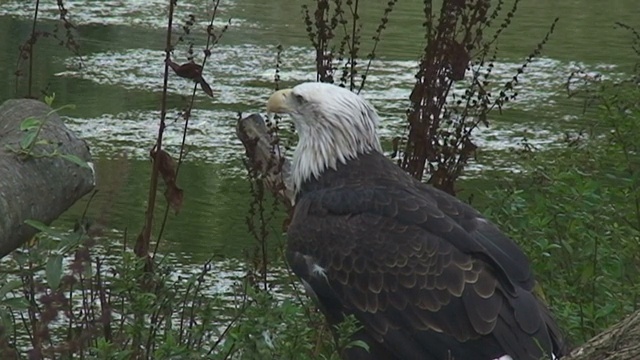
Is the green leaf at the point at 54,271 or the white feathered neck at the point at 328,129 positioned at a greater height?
the green leaf at the point at 54,271

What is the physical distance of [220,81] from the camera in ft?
45.3

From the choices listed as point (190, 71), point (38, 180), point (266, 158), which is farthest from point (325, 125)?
point (38, 180)

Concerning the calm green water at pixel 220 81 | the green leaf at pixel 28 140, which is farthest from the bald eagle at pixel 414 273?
the calm green water at pixel 220 81

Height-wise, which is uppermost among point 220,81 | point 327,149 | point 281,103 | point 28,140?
point 28,140

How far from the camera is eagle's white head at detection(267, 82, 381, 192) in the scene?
5.90m

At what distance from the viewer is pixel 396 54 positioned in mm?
15984

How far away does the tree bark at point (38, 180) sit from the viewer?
14.7 ft

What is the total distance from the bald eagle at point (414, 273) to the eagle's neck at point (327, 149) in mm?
160

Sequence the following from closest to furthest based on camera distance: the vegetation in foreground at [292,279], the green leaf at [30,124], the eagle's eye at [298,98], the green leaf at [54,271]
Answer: the green leaf at [54,271] → the vegetation in foreground at [292,279] → the green leaf at [30,124] → the eagle's eye at [298,98]

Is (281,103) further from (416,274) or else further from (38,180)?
(38,180)

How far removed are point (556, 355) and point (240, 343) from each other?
59.3 inches

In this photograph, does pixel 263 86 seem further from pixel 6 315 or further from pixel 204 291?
pixel 6 315

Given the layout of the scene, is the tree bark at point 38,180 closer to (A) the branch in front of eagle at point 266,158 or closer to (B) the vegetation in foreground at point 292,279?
(B) the vegetation in foreground at point 292,279

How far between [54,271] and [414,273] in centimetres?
178
